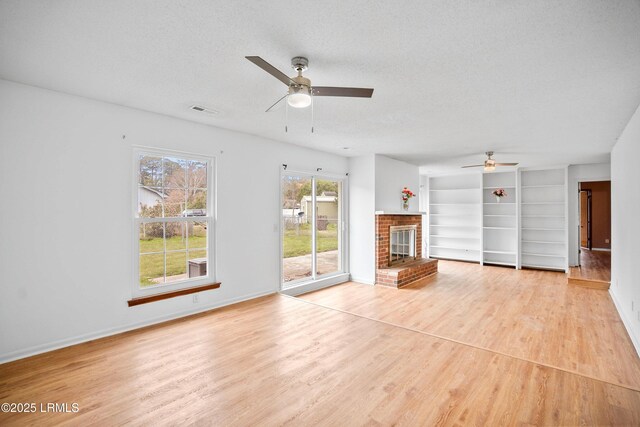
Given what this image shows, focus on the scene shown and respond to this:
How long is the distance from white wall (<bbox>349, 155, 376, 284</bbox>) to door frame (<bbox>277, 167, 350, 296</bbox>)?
11 cm

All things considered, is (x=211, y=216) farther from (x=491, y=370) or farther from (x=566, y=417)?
(x=566, y=417)

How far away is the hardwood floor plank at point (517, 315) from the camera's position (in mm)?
3004

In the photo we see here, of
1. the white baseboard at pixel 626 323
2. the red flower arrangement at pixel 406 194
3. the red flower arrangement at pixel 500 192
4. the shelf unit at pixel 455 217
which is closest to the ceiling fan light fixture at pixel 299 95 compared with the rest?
the white baseboard at pixel 626 323

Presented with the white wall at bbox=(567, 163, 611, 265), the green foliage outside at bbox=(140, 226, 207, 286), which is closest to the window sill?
the green foliage outside at bbox=(140, 226, 207, 286)

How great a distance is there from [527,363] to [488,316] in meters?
1.40

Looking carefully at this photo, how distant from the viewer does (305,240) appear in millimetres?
5734

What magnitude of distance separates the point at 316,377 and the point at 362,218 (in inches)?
158

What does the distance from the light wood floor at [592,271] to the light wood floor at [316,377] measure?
2240 millimetres

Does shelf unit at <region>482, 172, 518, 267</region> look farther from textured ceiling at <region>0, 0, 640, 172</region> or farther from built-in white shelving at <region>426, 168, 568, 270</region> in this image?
textured ceiling at <region>0, 0, 640, 172</region>

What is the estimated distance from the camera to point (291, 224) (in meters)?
5.46

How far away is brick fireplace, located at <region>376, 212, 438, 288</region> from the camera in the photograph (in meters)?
5.93

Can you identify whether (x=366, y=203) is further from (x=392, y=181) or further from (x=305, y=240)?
(x=305, y=240)

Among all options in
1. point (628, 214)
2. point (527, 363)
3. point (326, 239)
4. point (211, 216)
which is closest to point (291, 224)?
point (326, 239)

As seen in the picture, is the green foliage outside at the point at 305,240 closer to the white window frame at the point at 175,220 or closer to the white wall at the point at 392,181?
the white wall at the point at 392,181
